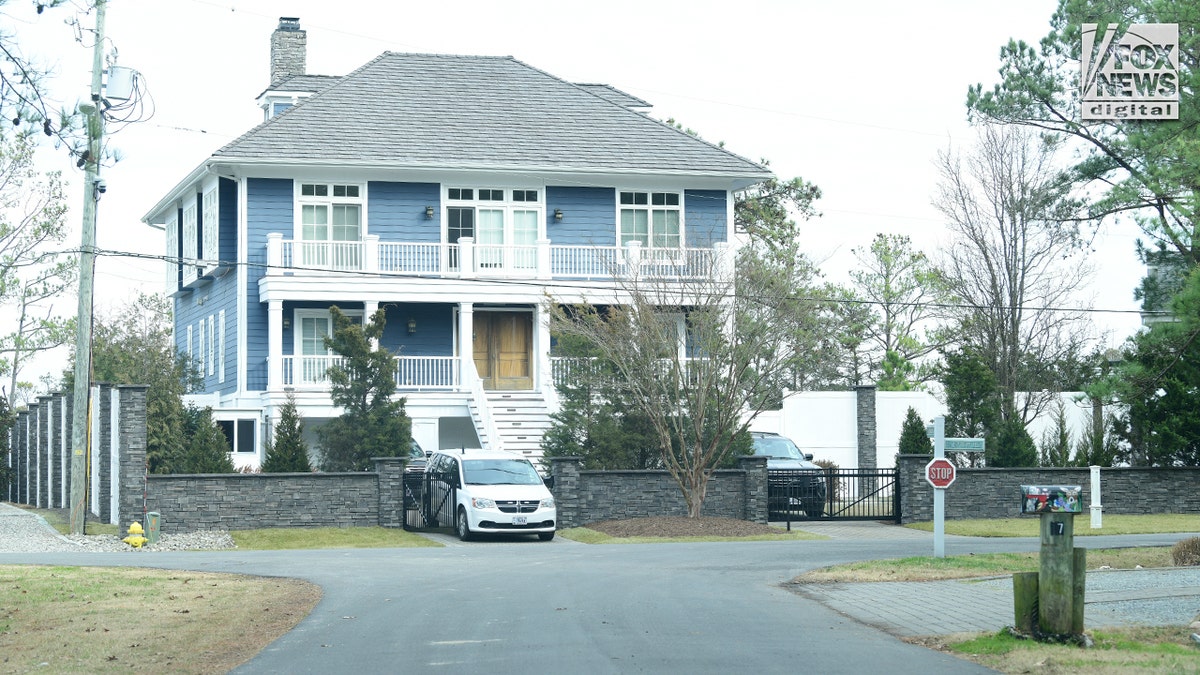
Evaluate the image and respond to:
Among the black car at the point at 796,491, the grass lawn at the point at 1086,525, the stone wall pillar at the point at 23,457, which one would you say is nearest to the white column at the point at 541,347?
the black car at the point at 796,491

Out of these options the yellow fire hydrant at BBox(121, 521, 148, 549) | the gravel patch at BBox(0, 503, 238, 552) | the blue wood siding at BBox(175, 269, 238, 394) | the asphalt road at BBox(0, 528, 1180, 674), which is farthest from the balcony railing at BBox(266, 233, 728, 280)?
the asphalt road at BBox(0, 528, 1180, 674)

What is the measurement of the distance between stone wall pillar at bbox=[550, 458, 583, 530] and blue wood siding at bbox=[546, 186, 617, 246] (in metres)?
12.6

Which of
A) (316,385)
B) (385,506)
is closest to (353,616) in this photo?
(385,506)

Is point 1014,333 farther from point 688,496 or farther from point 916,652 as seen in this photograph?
point 916,652

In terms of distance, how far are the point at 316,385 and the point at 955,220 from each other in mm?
18662

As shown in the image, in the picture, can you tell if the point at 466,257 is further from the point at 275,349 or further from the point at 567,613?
the point at 567,613

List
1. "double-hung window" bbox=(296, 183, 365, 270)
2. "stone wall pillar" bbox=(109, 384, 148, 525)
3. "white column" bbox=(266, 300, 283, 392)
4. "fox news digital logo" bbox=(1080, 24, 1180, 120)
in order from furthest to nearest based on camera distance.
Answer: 1. "double-hung window" bbox=(296, 183, 365, 270)
2. "white column" bbox=(266, 300, 283, 392)
3. "fox news digital logo" bbox=(1080, 24, 1180, 120)
4. "stone wall pillar" bbox=(109, 384, 148, 525)

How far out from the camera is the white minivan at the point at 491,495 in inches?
989

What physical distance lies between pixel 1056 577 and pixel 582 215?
28.9 meters

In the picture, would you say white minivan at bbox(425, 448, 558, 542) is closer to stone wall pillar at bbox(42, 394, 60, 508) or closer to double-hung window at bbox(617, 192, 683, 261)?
stone wall pillar at bbox(42, 394, 60, 508)

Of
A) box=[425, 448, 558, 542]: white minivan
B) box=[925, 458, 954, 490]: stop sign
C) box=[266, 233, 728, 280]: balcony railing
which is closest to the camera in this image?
box=[925, 458, 954, 490]: stop sign

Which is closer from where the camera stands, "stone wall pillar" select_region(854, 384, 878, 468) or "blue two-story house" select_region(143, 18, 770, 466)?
"blue two-story house" select_region(143, 18, 770, 466)

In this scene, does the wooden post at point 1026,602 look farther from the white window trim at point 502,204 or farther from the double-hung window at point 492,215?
the white window trim at point 502,204

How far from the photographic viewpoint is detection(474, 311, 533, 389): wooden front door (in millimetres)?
38938
